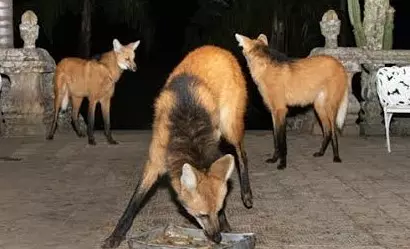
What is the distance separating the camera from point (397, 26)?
25.1 meters

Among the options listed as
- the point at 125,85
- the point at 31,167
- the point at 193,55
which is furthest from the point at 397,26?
the point at 193,55

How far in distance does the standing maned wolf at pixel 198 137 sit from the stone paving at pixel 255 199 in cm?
50

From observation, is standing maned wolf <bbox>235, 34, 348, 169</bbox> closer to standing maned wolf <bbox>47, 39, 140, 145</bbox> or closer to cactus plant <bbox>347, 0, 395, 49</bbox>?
standing maned wolf <bbox>47, 39, 140, 145</bbox>

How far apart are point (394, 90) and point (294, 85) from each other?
4.95 ft

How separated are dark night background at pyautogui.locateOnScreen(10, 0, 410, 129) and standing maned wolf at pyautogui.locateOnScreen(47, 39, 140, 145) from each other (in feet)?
11.3

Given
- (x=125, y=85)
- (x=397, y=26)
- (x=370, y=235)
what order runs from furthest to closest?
(x=125, y=85) < (x=397, y=26) < (x=370, y=235)

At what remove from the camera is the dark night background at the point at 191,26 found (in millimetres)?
18047

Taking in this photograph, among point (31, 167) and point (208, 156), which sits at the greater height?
point (208, 156)

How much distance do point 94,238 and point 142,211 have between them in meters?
0.96

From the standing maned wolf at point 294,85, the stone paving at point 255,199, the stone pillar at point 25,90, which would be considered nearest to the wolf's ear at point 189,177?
the stone paving at point 255,199

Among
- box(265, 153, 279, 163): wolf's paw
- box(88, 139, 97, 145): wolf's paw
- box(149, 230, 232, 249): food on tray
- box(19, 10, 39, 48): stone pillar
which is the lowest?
box(88, 139, 97, 145): wolf's paw

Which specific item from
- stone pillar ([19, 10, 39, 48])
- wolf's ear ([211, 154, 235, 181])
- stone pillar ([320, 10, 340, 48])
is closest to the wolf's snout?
wolf's ear ([211, 154, 235, 181])

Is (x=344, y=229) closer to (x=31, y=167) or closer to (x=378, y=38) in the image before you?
(x=31, y=167)

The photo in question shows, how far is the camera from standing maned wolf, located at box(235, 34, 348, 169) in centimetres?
935
